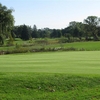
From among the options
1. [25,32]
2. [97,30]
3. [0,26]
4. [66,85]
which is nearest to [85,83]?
[66,85]

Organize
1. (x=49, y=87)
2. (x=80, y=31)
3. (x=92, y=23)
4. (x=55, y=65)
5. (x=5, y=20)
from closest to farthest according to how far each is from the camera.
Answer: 1. (x=49, y=87)
2. (x=55, y=65)
3. (x=5, y=20)
4. (x=80, y=31)
5. (x=92, y=23)

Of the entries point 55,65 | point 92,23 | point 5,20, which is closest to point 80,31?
point 92,23

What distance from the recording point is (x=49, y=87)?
9352 mm

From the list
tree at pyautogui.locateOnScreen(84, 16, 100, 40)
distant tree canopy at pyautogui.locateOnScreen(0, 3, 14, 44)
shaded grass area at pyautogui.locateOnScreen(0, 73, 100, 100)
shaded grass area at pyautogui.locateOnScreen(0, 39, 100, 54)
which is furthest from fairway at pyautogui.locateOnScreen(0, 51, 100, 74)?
tree at pyautogui.locateOnScreen(84, 16, 100, 40)

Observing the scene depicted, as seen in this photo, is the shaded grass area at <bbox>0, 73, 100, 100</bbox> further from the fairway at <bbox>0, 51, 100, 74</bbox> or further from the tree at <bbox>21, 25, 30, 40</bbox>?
the tree at <bbox>21, 25, 30, 40</bbox>

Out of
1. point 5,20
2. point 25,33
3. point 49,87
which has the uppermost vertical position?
point 5,20

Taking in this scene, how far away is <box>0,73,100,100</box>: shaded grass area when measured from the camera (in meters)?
8.35

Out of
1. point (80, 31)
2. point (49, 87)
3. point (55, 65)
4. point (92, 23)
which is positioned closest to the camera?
point (49, 87)

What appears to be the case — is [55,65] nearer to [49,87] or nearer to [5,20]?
[49,87]

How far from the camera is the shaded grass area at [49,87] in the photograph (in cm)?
835

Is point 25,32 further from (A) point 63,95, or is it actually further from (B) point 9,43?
(A) point 63,95

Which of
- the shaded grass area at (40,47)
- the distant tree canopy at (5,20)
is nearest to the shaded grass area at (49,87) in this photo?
the shaded grass area at (40,47)

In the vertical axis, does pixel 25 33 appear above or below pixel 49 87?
above

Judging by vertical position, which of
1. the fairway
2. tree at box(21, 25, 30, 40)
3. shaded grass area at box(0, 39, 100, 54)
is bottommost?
shaded grass area at box(0, 39, 100, 54)
